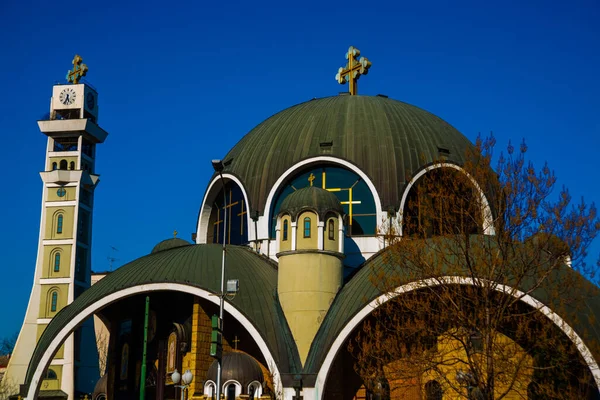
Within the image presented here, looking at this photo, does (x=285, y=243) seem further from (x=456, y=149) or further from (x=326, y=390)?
(x=456, y=149)

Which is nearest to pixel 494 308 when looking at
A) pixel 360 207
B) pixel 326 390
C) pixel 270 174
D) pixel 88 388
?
pixel 326 390

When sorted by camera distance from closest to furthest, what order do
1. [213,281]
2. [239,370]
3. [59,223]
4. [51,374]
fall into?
[239,370] < [213,281] < [51,374] < [59,223]

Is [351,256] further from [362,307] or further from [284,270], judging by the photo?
[362,307]

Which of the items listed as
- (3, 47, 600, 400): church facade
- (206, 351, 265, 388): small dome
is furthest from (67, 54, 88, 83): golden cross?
(206, 351, 265, 388): small dome

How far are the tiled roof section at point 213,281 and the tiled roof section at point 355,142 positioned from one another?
10.0 ft

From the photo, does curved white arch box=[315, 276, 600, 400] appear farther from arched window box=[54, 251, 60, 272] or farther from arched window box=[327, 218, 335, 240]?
arched window box=[54, 251, 60, 272]

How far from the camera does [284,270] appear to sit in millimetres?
26547

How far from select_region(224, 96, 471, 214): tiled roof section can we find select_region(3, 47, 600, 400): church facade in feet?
0.18

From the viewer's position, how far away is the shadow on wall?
28.8 m

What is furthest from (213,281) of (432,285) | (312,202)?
(432,285)

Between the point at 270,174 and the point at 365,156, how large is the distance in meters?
3.46

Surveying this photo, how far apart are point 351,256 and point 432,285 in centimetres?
907

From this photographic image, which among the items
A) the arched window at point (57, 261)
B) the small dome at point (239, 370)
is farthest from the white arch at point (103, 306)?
the arched window at point (57, 261)

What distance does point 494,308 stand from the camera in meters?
18.9
